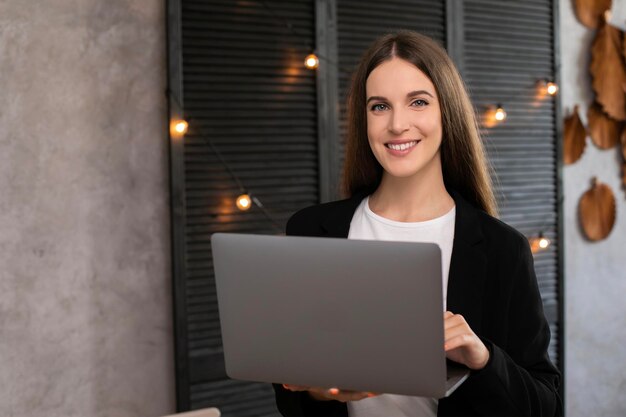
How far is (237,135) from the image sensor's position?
281 centimetres

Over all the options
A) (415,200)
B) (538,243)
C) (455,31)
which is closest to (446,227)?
(415,200)

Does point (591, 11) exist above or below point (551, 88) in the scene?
above

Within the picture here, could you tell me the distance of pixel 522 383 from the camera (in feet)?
4.94

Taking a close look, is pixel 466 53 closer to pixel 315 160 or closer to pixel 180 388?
pixel 315 160

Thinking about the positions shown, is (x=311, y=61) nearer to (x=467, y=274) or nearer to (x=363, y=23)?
(x=363, y=23)

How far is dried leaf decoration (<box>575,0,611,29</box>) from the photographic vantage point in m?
3.75

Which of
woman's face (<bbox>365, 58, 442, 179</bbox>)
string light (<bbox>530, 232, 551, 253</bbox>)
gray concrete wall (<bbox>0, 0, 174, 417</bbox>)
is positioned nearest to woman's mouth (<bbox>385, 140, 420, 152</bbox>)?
woman's face (<bbox>365, 58, 442, 179</bbox>)

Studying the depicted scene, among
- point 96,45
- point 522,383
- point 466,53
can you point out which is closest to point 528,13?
point 466,53

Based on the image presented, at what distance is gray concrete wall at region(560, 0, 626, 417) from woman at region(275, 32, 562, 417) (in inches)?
88.0

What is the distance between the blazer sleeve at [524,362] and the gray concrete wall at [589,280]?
88.3 inches

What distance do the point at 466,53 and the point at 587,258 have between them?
3.94 ft

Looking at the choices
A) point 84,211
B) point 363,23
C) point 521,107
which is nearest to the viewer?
point 84,211

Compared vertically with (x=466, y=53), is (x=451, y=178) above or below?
below

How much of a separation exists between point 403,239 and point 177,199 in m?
1.23
